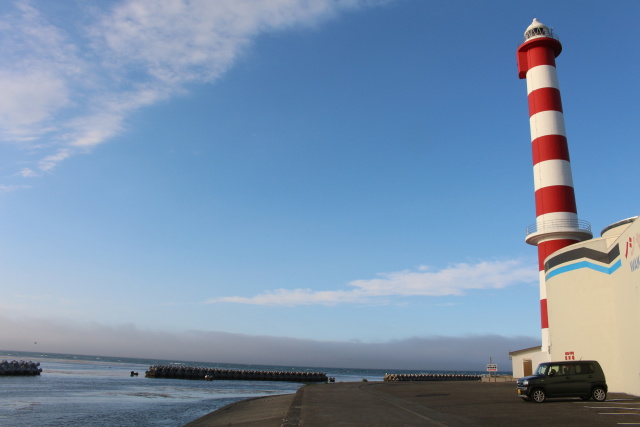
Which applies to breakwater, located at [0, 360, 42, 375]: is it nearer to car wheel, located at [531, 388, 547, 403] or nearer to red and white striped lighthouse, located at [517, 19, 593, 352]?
red and white striped lighthouse, located at [517, 19, 593, 352]

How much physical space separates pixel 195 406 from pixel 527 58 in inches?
1425

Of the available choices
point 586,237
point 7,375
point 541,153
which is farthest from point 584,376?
point 7,375

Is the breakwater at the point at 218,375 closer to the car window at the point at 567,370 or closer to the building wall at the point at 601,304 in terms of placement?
the building wall at the point at 601,304

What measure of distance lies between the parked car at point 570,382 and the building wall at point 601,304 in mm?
2645

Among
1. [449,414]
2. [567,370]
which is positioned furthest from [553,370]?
[449,414]

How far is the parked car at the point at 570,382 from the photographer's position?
18.9 meters

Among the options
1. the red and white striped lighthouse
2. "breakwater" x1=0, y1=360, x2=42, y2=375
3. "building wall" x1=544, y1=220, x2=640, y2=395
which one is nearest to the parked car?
"building wall" x1=544, y1=220, x2=640, y2=395

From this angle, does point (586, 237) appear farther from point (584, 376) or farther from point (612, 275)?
point (584, 376)

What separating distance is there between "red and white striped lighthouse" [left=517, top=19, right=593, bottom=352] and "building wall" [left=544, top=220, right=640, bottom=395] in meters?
3.80

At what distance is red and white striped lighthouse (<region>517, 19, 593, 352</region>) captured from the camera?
32.8 metres

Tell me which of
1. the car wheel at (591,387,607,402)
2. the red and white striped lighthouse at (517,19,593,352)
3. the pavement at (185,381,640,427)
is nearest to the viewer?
the pavement at (185,381,640,427)

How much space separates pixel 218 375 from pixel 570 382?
71020 mm

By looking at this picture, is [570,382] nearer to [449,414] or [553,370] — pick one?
[553,370]

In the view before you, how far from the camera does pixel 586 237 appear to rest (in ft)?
107
